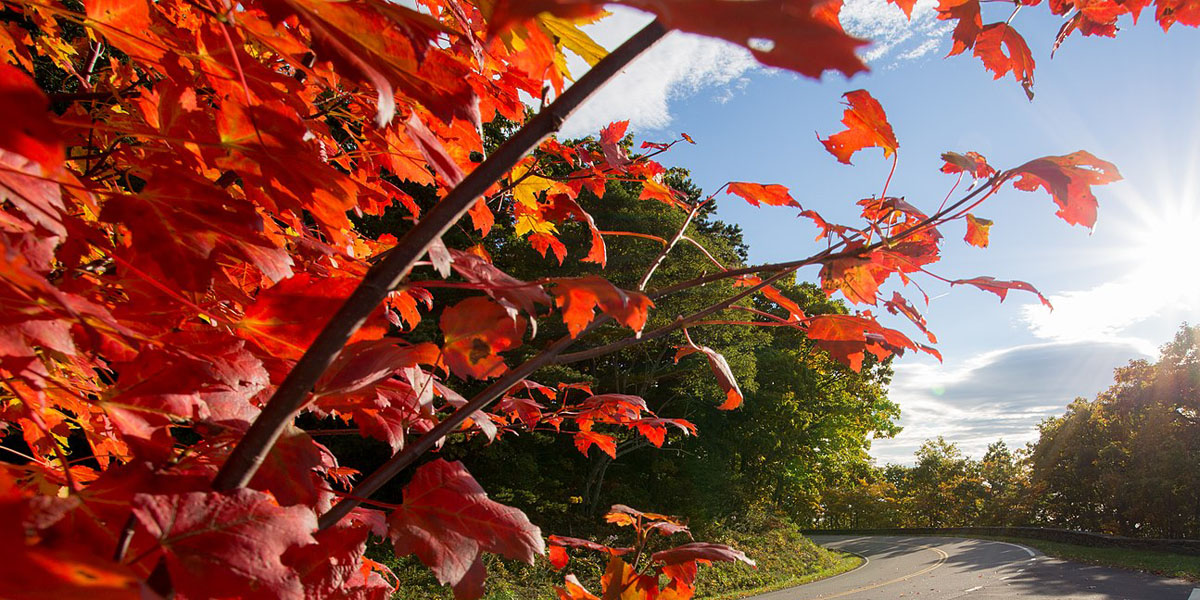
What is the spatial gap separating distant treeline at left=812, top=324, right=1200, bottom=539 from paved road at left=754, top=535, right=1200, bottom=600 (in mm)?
3773

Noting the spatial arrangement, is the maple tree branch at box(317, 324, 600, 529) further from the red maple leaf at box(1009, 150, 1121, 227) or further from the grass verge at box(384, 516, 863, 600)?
the grass verge at box(384, 516, 863, 600)

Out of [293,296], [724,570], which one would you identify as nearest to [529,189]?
[293,296]

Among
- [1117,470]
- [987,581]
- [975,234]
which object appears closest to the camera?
[975,234]

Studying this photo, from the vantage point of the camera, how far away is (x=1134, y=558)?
1498 centimetres

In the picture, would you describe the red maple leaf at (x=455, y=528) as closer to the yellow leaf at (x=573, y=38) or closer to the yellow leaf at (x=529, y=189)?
the yellow leaf at (x=573, y=38)

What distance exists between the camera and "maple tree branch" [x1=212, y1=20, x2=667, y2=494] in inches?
18.8

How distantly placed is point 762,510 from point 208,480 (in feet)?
63.7

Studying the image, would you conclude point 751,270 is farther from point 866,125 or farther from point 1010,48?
point 1010,48

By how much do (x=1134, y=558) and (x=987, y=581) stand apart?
5.54 meters

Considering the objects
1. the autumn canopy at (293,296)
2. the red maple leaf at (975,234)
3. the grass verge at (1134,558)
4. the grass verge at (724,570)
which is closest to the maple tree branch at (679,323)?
the autumn canopy at (293,296)

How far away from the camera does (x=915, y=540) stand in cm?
2433

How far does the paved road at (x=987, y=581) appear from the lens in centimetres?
1112

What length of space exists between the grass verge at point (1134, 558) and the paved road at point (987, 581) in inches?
18.8

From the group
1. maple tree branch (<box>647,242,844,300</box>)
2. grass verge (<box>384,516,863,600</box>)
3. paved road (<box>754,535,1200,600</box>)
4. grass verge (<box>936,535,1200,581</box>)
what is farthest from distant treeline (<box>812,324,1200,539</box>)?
maple tree branch (<box>647,242,844,300</box>)
